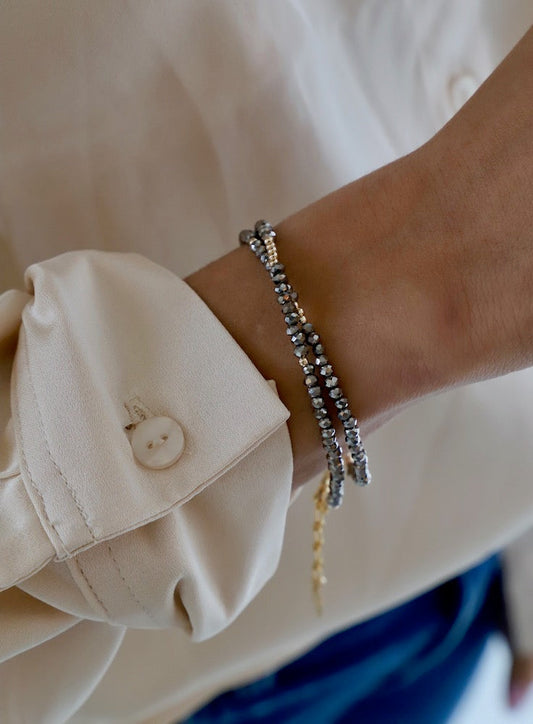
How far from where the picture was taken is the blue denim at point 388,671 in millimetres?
906

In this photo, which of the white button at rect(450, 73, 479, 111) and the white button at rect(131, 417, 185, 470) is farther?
the white button at rect(450, 73, 479, 111)

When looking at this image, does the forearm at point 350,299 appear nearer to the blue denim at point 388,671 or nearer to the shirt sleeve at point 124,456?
the shirt sleeve at point 124,456

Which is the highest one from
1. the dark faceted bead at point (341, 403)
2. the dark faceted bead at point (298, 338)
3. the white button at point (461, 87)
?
the white button at point (461, 87)

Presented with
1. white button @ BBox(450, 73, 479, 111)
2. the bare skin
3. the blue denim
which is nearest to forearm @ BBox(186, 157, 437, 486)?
the bare skin

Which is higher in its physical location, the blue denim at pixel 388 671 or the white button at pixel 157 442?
the white button at pixel 157 442

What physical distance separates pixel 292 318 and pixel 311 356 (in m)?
0.02

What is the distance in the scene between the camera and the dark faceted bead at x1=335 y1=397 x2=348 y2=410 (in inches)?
15.4

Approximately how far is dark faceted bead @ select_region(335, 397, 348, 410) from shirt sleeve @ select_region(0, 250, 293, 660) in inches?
1.4

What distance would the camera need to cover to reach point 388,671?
951mm

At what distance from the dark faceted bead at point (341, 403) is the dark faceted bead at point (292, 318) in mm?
50

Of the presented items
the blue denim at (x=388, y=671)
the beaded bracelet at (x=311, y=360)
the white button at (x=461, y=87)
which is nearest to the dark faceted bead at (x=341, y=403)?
the beaded bracelet at (x=311, y=360)

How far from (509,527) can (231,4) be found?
534 mm

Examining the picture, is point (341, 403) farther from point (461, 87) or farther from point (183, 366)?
point (461, 87)

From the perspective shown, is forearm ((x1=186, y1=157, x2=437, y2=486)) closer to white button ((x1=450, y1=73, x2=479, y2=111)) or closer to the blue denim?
white button ((x1=450, y1=73, x2=479, y2=111))
